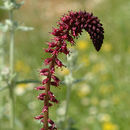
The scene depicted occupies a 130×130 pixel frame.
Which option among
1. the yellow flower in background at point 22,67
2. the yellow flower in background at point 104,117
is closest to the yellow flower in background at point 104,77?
the yellow flower in background at point 104,117

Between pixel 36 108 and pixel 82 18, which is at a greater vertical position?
pixel 36 108

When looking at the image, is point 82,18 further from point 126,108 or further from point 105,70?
point 105,70

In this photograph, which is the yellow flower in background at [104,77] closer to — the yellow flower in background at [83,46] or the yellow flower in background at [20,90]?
the yellow flower in background at [20,90]

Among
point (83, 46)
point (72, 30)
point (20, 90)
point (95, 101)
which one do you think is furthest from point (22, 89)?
point (72, 30)

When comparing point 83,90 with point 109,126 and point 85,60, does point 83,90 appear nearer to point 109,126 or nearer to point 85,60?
point 85,60

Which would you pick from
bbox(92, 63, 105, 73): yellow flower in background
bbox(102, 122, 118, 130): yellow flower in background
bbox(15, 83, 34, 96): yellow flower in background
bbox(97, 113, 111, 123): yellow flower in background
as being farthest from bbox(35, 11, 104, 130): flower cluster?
bbox(92, 63, 105, 73): yellow flower in background

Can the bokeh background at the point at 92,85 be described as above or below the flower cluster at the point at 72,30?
above

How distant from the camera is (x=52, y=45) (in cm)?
209

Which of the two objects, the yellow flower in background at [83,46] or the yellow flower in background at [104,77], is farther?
the yellow flower in background at [83,46]

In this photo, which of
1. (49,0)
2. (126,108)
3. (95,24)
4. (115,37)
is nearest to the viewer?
(95,24)

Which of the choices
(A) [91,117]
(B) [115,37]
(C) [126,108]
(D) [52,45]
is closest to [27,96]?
(A) [91,117]

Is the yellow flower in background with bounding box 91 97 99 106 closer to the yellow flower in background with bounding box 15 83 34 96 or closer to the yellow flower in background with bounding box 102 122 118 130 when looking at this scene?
the yellow flower in background with bounding box 102 122 118 130

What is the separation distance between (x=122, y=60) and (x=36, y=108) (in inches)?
107

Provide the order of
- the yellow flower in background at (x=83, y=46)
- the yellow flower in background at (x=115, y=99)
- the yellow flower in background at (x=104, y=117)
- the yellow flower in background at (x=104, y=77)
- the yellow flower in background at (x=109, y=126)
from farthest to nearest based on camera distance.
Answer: the yellow flower in background at (x=83, y=46) < the yellow flower in background at (x=104, y=77) < the yellow flower in background at (x=115, y=99) < the yellow flower in background at (x=104, y=117) < the yellow flower in background at (x=109, y=126)
